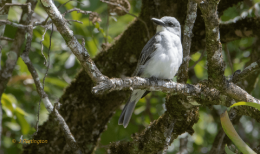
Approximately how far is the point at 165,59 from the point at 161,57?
0.05 m

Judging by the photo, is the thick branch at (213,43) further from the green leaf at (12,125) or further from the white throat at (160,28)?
the green leaf at (12,125)

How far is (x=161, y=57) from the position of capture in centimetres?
346

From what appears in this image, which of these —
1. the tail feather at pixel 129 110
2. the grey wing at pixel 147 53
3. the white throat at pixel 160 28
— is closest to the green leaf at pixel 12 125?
the tail feather at pixel 129 110

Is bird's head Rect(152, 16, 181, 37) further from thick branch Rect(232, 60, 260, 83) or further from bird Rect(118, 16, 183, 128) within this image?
thick branch Rect(232, 60, 260, 83)

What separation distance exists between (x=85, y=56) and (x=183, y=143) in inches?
105

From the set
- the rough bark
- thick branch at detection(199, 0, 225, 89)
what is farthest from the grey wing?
thick branch at detection(199, 0, 225, 89)

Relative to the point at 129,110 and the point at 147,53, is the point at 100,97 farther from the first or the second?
the point at 147,53

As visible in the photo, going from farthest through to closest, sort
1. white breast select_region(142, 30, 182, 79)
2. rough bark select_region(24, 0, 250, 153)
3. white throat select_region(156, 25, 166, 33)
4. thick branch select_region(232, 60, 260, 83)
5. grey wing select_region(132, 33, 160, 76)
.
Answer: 1. rough bark select_region(24, 0, 250, 153)
2. white throat select_region(156, 25, 166, 33)
3. grey wing select_region(132, 33, 160, 76)
4. white breast select_region(142, 30, 182, 79)
5. thick branch select_region(232, 60, 260, 83)

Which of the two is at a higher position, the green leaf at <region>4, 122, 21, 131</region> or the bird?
the bird

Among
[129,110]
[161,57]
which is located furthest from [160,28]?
[129,110]

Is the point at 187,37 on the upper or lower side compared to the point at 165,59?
upper

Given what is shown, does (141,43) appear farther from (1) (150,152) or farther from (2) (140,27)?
(1) (150,152)

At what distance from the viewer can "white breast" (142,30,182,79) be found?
3.46 m

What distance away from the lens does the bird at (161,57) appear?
3473 millimetres
